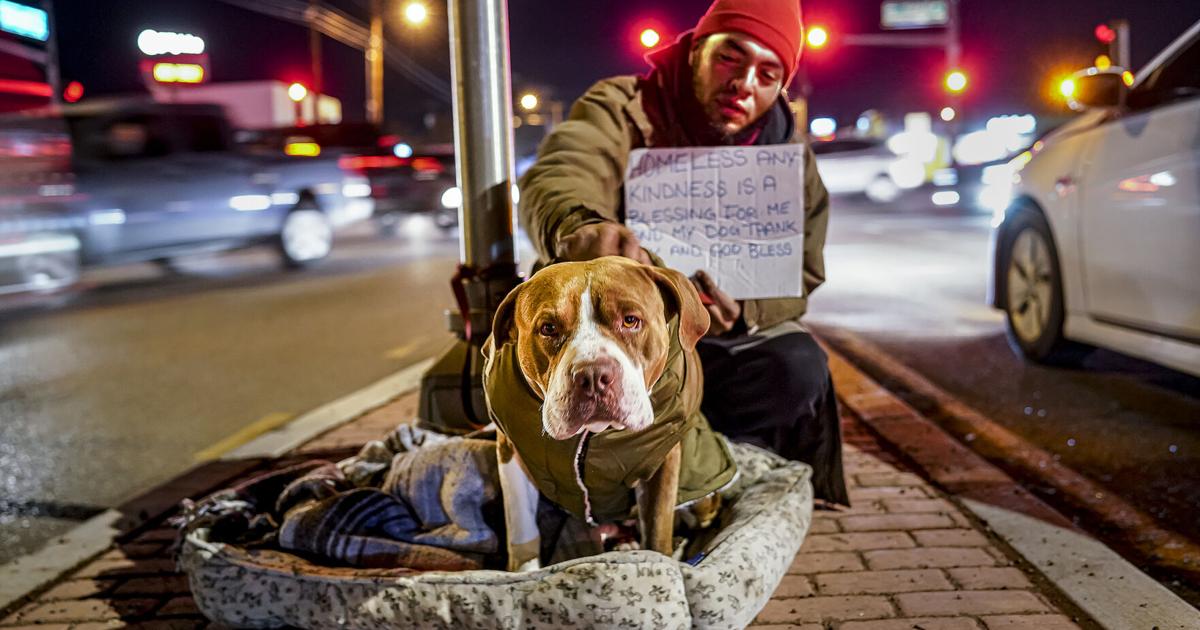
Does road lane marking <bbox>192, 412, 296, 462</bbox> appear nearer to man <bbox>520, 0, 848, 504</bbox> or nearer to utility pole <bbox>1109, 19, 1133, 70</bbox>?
man <bbox>520, 0, 848, 504</bbox>

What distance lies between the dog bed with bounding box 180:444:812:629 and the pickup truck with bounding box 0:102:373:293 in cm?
883

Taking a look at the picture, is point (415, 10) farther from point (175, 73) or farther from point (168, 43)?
point (168, 43)

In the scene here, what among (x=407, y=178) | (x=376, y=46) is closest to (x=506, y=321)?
(x=407, y=178)

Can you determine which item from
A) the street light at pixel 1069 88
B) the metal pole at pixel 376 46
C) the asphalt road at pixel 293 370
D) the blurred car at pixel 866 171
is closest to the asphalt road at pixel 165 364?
the asphalt road at pixel 293 370

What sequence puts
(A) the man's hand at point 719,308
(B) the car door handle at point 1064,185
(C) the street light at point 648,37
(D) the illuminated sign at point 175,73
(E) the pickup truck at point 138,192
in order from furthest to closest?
(D) the illuminated sign at point 175,73
(C) the street light at point 648,37
(E) the pickup truck at point 138,192
(B) the car door handle at point 1064,185
(A) the man's hand at point 719,308

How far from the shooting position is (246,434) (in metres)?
5.35

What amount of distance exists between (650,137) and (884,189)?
23643mm

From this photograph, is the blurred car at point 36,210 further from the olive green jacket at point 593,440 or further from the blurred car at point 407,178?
the olive green jacket at point 593,440

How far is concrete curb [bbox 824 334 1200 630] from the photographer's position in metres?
2.71

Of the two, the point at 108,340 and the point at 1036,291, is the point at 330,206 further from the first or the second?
the point at 1036,291

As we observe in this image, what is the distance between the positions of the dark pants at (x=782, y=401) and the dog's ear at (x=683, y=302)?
848 millimetres

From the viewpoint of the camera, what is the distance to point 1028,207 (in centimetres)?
612

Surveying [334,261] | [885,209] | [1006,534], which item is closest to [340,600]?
[1006,534]

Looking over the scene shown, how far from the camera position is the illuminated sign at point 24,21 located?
64.0 ft
